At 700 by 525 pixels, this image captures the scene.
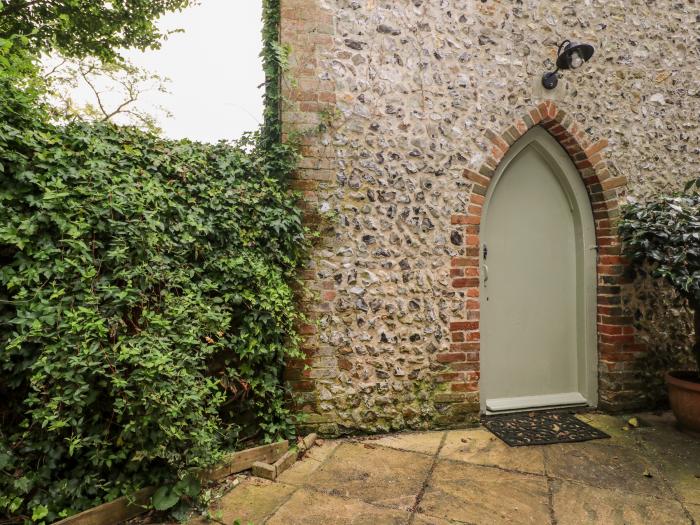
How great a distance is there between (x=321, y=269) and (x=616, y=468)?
2.40 m

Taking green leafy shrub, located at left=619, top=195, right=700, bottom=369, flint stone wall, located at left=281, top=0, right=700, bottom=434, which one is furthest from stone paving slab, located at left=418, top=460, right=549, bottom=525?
green leafy shrub, located at left=619, top=195, right=700, bottom=369

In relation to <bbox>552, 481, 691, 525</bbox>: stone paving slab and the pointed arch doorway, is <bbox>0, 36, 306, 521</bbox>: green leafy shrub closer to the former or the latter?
<bbox>552, 481, 691, 525</bbox>: stone paving slab

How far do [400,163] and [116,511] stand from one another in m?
2.85

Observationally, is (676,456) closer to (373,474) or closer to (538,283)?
(538,283)

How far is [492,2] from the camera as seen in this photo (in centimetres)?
332

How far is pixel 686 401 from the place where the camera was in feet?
10.1

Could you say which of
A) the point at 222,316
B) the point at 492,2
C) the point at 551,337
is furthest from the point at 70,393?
the point at 492,2

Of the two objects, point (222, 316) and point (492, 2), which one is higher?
point (492, 2)

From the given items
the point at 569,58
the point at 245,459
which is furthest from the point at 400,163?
the point at 245,459

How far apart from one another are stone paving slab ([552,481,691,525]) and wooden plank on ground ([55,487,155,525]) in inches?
85.7

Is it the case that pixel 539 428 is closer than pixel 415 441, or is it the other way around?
pixel 415 441

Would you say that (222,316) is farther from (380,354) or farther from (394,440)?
(394,440)

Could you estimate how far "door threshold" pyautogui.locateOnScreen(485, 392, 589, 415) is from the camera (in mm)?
3473

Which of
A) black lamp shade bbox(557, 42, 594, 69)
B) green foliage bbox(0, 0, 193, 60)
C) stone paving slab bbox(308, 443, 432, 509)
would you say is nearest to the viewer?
stone paving slab bbox(308, 443, 432, 509)
